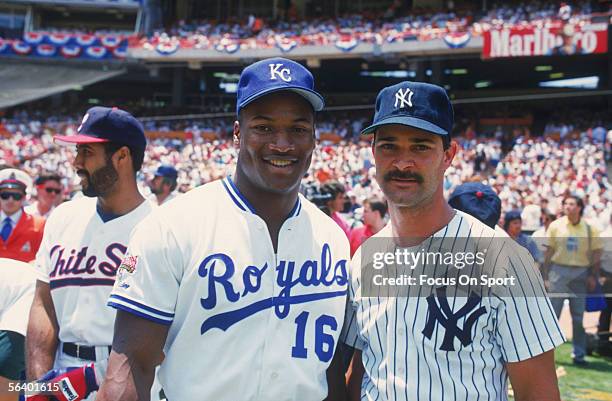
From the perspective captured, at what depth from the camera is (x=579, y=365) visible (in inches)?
259

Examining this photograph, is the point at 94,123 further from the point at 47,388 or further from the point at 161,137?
the point at 161,137

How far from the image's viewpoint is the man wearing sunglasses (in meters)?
4.96

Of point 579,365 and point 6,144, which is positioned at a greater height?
point 6,144

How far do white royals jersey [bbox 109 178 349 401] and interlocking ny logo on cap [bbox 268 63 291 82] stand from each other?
372 mm

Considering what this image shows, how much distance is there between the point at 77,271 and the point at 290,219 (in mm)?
1040

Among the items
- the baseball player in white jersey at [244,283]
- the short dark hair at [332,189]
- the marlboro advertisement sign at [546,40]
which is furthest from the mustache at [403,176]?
the marlboro advertisement sign at [546,40]

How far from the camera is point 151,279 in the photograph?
176 cm

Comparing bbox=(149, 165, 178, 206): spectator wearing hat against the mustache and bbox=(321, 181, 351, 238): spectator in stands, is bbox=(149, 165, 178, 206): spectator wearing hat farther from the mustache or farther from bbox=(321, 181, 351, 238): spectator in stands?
the mustache

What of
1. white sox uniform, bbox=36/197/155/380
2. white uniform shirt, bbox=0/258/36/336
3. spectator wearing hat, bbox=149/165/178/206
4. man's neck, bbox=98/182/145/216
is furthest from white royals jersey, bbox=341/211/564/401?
spectator wearing hat, bbox=149/165/178/206

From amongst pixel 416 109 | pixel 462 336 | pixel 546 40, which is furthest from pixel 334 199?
pixel 546 40

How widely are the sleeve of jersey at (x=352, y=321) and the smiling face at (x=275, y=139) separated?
388 millimetres

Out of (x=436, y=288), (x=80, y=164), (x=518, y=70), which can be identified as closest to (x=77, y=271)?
(x=80, y=164)

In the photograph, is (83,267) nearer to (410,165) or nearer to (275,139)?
(275,139)

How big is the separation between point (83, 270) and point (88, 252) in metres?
0.07
